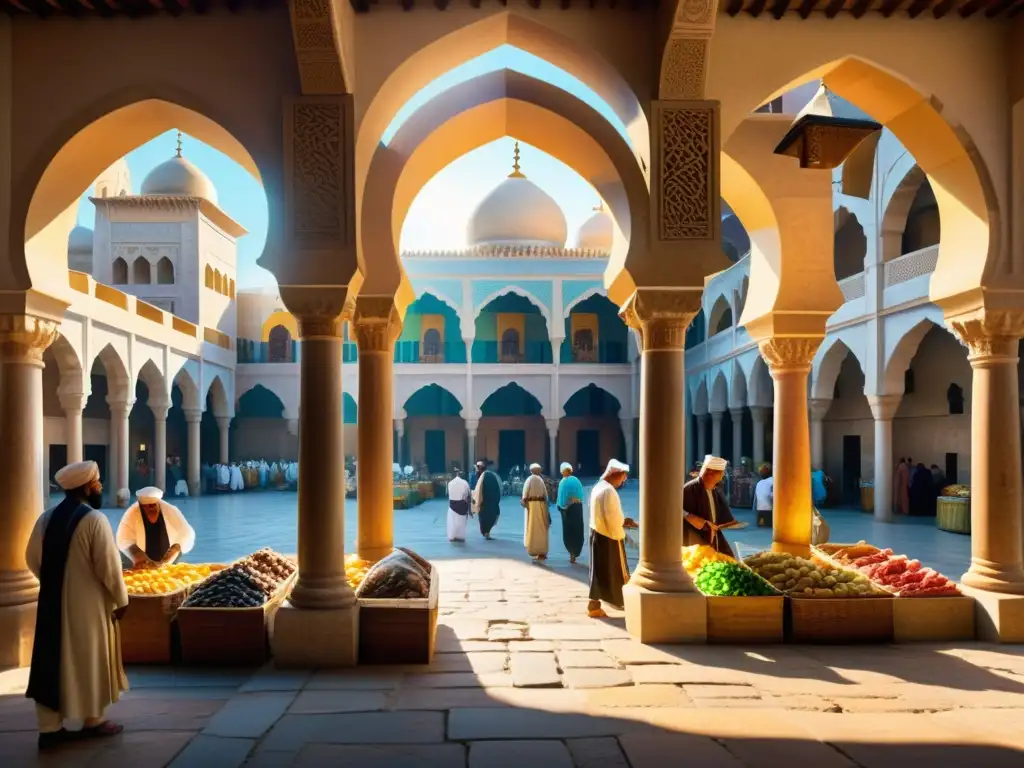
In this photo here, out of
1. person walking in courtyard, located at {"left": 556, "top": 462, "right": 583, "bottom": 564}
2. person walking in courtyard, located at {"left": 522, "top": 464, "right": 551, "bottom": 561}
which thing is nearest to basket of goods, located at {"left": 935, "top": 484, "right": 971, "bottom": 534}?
person walking in courtyard, located at {"left": 556, "top": 462, "right": 583, "bottom": 564}

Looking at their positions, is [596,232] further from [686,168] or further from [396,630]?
[396,630]

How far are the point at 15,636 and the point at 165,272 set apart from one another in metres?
22.5

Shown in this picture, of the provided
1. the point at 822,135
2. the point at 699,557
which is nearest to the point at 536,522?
the point at 699,557

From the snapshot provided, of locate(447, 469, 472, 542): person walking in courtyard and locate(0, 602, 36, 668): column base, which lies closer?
locate(0, 602, 36, 668): column base

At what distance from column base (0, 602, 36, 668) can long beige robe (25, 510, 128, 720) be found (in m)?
1.69

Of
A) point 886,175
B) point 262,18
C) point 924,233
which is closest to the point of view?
point 262,18

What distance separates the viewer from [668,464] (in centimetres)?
604

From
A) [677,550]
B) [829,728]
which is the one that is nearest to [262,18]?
[677,550]

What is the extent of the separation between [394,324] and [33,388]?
312cm

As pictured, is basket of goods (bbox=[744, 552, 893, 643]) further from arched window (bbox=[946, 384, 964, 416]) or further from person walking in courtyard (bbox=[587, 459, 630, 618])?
A: arched window (bbox=[946, 384, 964, 416])

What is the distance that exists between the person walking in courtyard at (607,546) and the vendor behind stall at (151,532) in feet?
10.6

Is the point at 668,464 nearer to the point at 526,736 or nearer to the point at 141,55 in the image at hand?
the point at 526,736

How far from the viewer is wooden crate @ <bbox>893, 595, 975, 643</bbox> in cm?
612

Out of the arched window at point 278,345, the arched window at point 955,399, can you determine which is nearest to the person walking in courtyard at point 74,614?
the arched window at point 955,399
